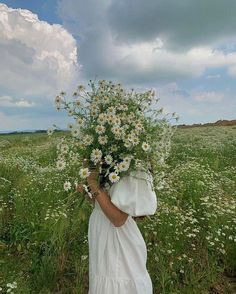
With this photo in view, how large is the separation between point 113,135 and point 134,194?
1.67ft

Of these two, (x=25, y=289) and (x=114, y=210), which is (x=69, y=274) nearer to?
(x=25, y=289)

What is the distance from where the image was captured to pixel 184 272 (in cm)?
558

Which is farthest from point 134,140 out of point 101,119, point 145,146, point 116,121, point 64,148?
point 64,148

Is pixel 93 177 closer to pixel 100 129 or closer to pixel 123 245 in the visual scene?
pixel 100 129

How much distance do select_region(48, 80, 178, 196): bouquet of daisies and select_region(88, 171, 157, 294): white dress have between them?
0.46ft

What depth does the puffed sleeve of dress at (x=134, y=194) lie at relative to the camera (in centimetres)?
322

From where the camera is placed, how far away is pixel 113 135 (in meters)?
3.39

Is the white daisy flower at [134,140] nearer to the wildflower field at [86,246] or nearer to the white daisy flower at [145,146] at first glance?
the white daisy flower at [145,146]

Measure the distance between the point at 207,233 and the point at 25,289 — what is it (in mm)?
2896

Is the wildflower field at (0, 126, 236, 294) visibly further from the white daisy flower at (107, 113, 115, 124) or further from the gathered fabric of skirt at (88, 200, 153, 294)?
the white daisy flower at (107, 113, 115, 124)

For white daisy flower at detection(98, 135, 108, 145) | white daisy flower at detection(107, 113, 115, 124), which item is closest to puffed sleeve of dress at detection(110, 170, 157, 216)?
white daisy flower at detection(98, 135, 108, 145)

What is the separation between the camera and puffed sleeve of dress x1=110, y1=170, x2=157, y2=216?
10.6 feet

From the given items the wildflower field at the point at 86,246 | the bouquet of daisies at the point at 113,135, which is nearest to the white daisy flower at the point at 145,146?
the bouquet of daisies at the point at 113,135

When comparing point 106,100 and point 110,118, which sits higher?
point 106,100
